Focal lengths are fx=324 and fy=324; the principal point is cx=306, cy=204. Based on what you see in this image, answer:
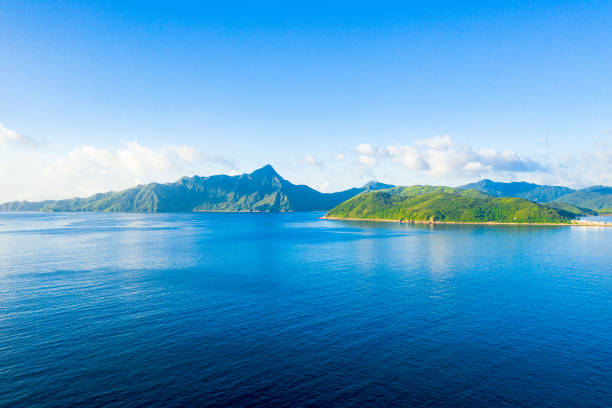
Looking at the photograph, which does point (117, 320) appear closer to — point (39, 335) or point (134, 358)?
point (39, 335)

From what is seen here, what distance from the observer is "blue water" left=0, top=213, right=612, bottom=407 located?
130ft

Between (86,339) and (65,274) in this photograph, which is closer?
(86,339)

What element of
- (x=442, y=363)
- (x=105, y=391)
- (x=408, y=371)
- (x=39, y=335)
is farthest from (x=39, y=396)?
(x=442, y=363)

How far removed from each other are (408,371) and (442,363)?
232 inches

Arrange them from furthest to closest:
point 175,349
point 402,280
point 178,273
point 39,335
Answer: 1. point 178,273
2. point 402,280
3. point 39,335
4. point 175,349

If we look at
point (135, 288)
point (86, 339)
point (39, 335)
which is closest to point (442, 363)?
point (86, 339)

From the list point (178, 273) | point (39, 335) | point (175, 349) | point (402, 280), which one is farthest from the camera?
point (178, 273)

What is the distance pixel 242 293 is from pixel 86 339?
35521 millimetres

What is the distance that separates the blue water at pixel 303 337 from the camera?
130 feet

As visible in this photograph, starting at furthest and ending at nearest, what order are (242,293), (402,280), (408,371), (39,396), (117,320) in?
1. (402,280)
2. (242,293)
3. (117,320)
4. (408,371)
5. (39,396)

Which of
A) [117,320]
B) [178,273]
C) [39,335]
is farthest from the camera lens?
[178,273]

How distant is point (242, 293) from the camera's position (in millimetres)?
82000

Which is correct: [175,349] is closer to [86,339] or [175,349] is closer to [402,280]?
[86,339]

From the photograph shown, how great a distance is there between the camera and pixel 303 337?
5475 centimetres
